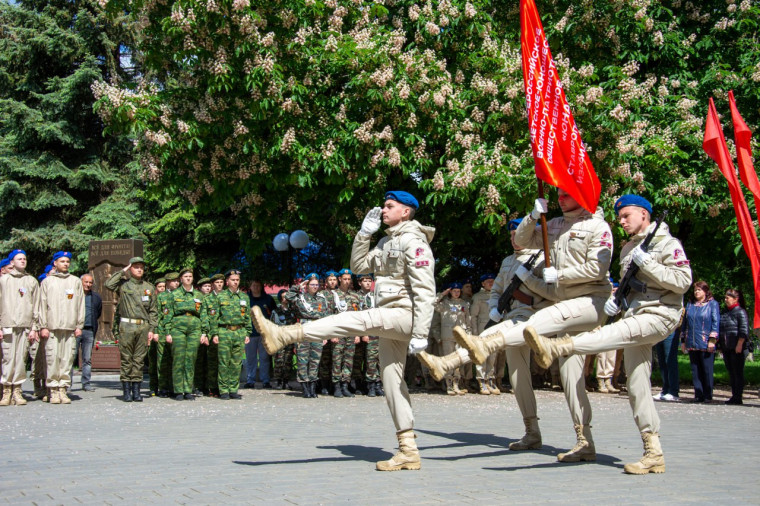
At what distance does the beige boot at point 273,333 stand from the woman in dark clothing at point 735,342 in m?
9.69

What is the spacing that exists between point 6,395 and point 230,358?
3.46 m

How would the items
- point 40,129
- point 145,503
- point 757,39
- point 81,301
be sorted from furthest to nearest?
point 40,129, point 757,39, point 81,301, point 145,503

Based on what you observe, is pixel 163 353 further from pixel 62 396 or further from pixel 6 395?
pixel 6 395

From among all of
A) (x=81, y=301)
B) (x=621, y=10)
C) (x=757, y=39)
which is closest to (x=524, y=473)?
(x=81, y=301)

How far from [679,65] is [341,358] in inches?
353

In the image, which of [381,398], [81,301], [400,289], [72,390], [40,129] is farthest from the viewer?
[40,129]

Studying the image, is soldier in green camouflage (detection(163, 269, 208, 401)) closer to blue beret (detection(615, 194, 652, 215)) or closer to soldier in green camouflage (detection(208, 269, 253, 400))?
soldier in green camouflage (detection(208, 269, 253, 400))

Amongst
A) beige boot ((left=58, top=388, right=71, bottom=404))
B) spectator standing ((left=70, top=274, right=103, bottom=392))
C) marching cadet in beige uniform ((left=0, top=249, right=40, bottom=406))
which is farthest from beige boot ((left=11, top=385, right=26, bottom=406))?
spectator standing ((left=70, top=274, right=103, bottom=392))

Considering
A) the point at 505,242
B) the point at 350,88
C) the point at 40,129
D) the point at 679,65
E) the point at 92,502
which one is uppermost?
the point at 40,129

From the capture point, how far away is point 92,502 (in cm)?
520

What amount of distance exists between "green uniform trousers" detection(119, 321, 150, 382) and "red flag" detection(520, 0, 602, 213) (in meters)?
7.90

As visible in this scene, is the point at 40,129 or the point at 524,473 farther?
the point at 40,129

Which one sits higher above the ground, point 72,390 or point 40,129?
point 40,129

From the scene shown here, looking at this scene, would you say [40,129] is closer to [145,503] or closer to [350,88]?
[350,88]
